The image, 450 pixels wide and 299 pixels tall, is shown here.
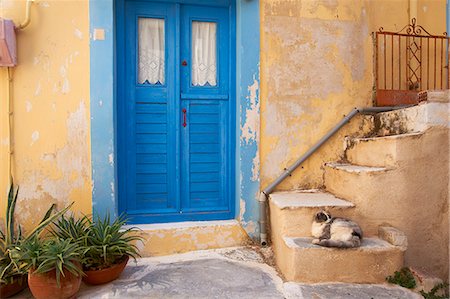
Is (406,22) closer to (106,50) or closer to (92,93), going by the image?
(106,50)

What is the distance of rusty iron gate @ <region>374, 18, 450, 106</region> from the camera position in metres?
3.97

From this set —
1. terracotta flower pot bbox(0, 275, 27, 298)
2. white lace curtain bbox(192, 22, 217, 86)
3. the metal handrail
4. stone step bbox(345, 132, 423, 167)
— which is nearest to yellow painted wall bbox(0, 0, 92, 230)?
terracotta flower pot bbox(0, 275, 27, 298)

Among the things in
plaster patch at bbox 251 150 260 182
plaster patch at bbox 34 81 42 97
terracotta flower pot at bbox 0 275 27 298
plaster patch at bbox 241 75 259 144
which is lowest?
terracotta flower pot at bbox 0 275 27 298

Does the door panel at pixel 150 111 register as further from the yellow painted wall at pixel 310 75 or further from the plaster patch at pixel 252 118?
the yellow painted wall at pixel 310 75

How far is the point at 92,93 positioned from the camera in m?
3.33

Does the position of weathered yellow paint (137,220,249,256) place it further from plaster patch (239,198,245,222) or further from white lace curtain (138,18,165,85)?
white lace curtain (138,18,165,85)

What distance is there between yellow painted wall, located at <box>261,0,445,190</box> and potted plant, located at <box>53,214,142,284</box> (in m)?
1.82

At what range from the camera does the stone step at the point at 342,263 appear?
9.09 ft

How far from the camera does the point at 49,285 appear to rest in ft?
8.00

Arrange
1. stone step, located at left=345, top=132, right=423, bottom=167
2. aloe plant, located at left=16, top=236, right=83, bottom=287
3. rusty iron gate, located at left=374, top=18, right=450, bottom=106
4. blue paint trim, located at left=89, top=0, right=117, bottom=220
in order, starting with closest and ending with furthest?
aloe plant, located at left=16, top=236, right=83, bottom=287
stone step, located at left=345, top=132, right=423, bottom=167
blue paint trim, located at left=89, top=0, right=117, bottom=220
rusty iron gate, located at left=374, top=18, right=450, bottom=106

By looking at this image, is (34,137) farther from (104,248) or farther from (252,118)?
(252,118)

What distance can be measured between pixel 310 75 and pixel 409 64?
1.56m

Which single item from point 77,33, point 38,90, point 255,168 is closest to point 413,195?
point 255,168

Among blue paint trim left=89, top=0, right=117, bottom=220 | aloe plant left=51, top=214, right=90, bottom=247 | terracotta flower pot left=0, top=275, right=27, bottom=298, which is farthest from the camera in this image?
blue paint trim left=89, top=0, right=117, bottom=220
